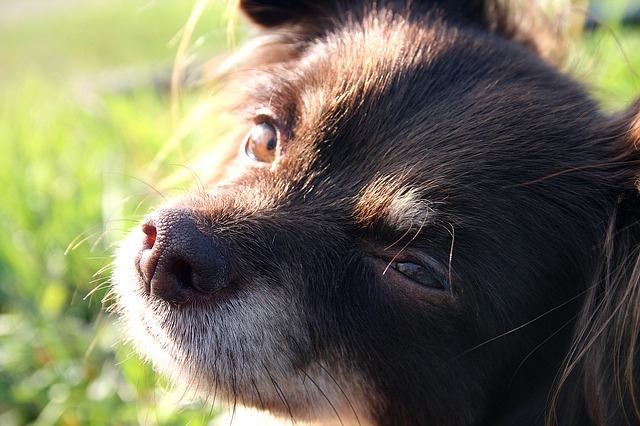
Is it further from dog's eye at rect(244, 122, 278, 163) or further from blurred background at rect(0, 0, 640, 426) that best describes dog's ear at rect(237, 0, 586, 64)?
dog's eye at rect(244, 122, 278, 163)

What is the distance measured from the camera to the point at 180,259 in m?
1.81

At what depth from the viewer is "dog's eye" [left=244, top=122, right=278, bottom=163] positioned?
2.33m

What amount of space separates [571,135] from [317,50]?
3.15 ft

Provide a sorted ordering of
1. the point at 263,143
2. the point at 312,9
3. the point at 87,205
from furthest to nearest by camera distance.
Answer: the point at 87,205 < the point at 312,9 < the point at 263,143

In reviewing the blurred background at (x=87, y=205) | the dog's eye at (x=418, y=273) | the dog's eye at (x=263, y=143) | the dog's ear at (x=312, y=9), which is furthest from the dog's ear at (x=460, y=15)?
the dog's eye at (x=418, y=273)

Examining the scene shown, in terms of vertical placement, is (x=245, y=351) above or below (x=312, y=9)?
below

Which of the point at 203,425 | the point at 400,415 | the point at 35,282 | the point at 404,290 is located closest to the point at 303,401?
the point at 400,415

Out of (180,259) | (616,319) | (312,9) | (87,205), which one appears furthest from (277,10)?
(616,319)

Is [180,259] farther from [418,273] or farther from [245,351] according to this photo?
[418,273]

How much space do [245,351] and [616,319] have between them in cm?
105

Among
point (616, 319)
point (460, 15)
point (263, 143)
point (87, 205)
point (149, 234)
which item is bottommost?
point (87, 205)

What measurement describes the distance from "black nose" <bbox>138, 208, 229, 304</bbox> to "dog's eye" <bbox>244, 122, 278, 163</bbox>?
0.49 m

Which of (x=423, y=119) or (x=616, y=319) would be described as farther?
(x=423, y=119)

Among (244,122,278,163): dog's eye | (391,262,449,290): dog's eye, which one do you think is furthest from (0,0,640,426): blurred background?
(391,262,449,290): dog's eye
